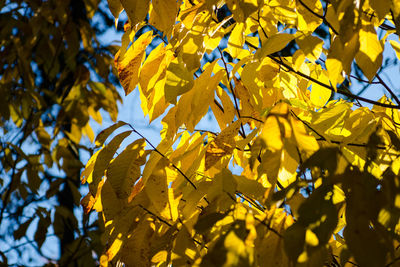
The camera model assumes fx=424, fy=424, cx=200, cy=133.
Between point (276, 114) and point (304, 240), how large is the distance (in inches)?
6.1

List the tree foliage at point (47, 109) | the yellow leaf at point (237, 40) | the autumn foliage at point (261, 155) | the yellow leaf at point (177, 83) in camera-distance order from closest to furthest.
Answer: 1. the autumn foliage at point (261, 155)
2. the yellow leaf at point (177, 83)
3. the yellow leaf at point (237, 40)
4. the tree foliage at point (47, 109)

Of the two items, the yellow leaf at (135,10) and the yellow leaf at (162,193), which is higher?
the yellow leaf at (135,10)

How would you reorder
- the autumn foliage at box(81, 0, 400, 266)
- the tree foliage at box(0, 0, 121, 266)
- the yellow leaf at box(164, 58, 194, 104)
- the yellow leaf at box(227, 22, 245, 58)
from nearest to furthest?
the autumn foliage at box(81, 0, 400, 266), the yellow leaf at box(164, 58, 194, 104), the yellow leaf at box(227, 22, 245, 58), the tree foliage at box(0, 0, 121, 266)

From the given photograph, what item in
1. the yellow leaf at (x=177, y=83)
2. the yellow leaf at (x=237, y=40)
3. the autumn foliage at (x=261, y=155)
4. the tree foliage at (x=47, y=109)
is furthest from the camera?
the tree foliage at (x=47, y=109)

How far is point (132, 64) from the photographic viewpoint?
0.79 m

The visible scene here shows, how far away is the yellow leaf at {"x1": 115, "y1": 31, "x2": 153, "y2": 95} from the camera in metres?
0.79

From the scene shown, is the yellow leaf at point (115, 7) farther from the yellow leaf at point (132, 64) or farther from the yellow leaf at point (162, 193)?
the yellow leaf at point (162, 193)

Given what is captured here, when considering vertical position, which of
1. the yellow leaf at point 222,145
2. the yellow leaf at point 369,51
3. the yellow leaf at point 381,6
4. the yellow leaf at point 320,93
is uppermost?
the yellow leaf at point 320,93

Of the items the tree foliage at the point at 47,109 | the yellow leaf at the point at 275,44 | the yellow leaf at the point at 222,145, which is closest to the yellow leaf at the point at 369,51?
the yellow leaf at the point at 275,44

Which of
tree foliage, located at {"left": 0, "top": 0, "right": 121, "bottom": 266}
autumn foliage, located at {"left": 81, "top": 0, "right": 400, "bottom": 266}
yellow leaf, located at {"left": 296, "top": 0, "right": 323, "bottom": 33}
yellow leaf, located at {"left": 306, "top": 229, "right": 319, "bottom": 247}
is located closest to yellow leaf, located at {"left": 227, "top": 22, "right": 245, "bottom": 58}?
autumn foliage, located at {"left": 81, "top": 0, "right": 400, "bottom": 266}

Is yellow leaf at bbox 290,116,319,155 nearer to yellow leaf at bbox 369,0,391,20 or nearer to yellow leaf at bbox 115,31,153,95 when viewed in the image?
yellow leaf at bbox 369,0,391,20

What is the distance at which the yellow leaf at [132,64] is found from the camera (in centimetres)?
79

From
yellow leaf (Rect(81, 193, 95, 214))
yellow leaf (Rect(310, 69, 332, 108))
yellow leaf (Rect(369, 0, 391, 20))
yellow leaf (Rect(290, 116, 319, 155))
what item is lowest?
yellow leaf (Rect(290, 116, 319, 155))

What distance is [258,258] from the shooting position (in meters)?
0.59
